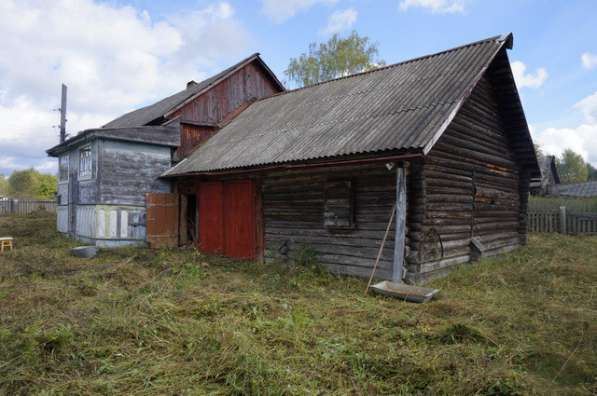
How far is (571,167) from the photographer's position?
246ft

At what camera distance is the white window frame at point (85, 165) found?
13.5 metres

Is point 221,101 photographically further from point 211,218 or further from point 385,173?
point 385,173

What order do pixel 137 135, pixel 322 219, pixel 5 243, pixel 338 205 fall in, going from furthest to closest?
pixel 137 135 < pixel 5 243 < pixel 322 219 < pixel 338 205

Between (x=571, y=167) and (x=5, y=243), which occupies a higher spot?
(x=571, y=167)

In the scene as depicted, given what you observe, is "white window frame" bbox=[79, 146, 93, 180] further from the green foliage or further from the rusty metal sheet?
the green foliage

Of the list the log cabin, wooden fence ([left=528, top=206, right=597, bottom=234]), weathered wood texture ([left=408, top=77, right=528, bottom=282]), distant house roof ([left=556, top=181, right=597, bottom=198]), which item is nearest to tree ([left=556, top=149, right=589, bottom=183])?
distant house roof ([left=556, top=181, right=597, bottom=198])

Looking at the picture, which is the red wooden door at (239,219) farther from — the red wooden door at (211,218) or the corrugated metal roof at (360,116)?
the corrugated metal roof at (360,116)

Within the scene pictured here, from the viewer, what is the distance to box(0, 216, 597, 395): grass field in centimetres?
388

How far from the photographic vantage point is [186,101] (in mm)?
15109

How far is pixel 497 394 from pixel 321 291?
4.12 meters

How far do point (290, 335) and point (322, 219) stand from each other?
4684mm

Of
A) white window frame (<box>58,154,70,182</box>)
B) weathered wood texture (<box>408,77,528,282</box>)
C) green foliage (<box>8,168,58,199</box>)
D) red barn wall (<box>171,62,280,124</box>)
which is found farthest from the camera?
green foliage (<box>8,168,58,199</box>)

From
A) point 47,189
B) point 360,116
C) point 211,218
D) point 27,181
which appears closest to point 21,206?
point 47,189

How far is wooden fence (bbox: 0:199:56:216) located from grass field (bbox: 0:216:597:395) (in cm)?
2457
